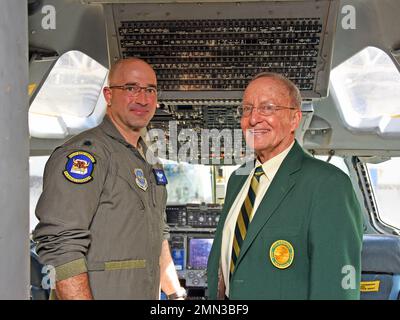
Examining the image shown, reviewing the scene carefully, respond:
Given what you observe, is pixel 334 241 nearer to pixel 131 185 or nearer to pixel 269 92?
pixel 269 92

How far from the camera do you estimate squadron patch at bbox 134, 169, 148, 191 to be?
6.74 feet

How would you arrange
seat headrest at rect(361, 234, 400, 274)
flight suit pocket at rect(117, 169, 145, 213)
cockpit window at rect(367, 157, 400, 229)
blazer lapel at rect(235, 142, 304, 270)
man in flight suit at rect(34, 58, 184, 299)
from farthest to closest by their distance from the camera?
cockpit window at rect(367, 157, 400, 229) → seat headrest at rect(361, 234, 400, 274) → flight suit pocket at rect(117, 169, 145, 213) → man in flight suit at rect(34, 58, 184, 299) → blazer lapel at rect(235, 142, 304, 270)

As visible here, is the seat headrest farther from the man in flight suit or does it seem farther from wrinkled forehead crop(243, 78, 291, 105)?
wrinkled forehead crop(243, 78, 291, 105)

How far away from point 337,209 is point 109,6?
1547 millimetres

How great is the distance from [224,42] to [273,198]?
1.26 metres

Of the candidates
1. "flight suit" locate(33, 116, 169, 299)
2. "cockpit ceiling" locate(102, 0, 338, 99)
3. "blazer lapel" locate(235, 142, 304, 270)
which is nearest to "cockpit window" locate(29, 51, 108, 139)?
"cockpit ceiling" locate(102, 0, 338, 99)

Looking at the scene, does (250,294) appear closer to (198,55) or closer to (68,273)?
(68,273)

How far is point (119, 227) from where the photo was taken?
194 centimetres

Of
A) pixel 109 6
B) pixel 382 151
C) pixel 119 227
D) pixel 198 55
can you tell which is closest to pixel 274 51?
pixel 198 55

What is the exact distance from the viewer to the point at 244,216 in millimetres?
1825

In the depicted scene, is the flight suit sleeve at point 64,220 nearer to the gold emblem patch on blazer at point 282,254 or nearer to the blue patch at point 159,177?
the blue patch at point 159,177

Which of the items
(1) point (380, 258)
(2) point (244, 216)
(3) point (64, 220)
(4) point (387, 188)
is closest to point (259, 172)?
(2) point (244, 216)

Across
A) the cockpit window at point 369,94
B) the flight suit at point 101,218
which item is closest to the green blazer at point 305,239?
the flight suit at point 101,218

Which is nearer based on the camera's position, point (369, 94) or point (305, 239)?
point (305, 239)
